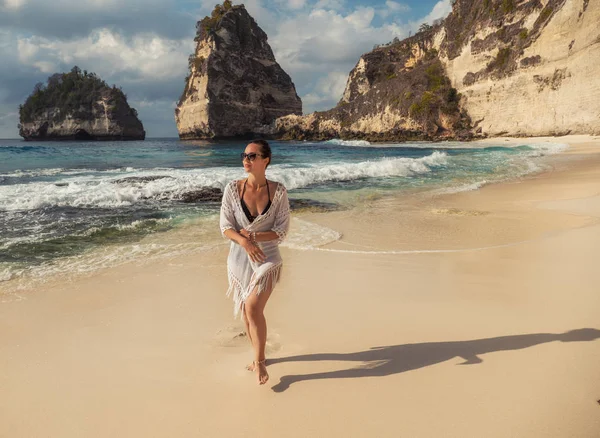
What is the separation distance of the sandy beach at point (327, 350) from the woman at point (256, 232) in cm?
52

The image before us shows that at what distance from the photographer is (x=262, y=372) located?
2918mm

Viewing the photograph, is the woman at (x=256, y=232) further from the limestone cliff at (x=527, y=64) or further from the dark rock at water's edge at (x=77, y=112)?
the dark rock at water's edge at (x=77, y=112)

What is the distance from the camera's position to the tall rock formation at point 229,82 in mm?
86062

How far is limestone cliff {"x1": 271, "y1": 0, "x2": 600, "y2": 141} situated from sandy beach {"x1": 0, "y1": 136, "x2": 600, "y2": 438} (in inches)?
→ 1807

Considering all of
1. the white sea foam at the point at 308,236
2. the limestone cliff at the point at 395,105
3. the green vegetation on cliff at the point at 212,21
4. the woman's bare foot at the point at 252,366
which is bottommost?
the woman's bare foot at the point at 252,366

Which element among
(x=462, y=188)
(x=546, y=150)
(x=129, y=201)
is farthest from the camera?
(x=546, y=150)

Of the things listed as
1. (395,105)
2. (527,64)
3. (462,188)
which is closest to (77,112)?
(395,105)

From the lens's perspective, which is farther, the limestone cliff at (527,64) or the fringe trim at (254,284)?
the limestone cliff at (527,64)

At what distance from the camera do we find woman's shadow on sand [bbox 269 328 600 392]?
2963 millimetres

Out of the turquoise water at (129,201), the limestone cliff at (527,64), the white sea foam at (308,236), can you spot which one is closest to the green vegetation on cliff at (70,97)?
the limestone cliff at (527,64)

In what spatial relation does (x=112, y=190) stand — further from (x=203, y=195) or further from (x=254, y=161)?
(x=254, y=161)

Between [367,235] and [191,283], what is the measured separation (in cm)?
351

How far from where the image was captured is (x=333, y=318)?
3.92 metres

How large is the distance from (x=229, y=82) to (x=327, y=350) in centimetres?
9102
